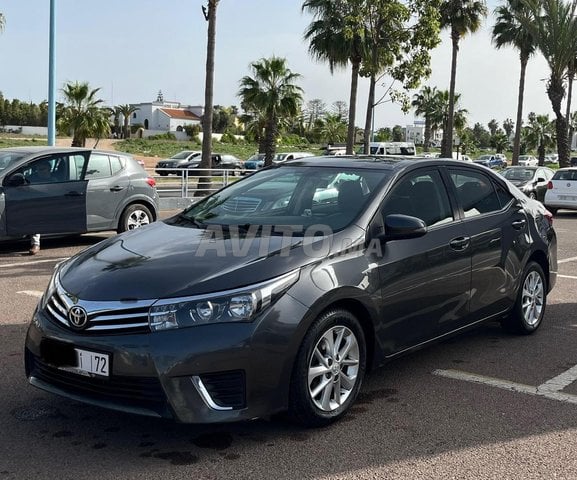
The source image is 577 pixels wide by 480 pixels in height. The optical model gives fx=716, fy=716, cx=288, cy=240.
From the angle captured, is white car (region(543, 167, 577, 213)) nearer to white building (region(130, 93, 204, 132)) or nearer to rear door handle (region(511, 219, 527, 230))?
rear door handle (region(511, 219, 527, 230))

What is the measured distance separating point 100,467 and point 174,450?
15.4 inches

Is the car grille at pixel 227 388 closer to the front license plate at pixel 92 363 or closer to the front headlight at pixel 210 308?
the front headlight at pixel 210 308

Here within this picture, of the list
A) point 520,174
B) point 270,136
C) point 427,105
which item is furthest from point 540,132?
point 520,174

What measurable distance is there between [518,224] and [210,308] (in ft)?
10.4

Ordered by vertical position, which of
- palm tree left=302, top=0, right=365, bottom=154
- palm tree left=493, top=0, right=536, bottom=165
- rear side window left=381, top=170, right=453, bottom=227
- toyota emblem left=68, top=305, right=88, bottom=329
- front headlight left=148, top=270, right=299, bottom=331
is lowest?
toyota emblem left=68, top=305, right=88, bottom=329

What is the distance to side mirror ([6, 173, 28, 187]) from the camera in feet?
31.4

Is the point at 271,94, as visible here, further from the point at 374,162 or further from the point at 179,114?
the point at 179,114

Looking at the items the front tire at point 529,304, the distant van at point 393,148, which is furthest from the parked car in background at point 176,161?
the front tire at point 529,304

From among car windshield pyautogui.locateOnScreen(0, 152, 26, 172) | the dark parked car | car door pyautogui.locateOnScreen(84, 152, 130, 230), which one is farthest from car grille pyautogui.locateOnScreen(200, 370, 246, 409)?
car door pyautogui.locateOnScreen(84, 152, 130, 230)

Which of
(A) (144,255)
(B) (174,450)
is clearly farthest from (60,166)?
(B) (174,450)

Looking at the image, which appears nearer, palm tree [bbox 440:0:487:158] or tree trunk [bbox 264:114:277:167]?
tree trunk [bbox 264:114:277:167]

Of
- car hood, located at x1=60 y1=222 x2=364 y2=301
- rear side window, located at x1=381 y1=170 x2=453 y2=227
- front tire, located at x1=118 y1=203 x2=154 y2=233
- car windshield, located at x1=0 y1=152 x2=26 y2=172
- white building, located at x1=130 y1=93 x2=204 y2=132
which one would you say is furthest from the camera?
white building, located at x1=130 y1=93 x2=204 y2=132

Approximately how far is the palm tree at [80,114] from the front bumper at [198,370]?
35097 mm

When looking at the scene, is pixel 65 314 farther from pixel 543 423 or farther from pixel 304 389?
pixel 543 423
